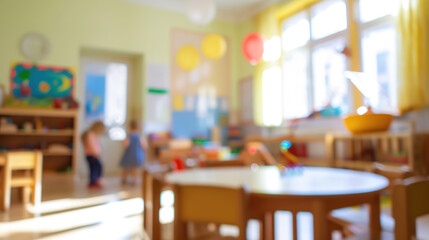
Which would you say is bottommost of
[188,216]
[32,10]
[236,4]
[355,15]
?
[188,216]

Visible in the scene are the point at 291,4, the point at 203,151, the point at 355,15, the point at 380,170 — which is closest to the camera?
the point at 380,170

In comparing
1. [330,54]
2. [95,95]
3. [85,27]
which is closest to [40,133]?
[95,95]

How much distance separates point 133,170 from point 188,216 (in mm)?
4246

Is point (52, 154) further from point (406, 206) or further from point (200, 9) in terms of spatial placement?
point (406, 206)

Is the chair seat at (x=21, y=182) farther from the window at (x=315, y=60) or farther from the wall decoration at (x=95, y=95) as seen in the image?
the window at (x=315, y=60)

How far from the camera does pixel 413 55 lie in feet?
11.8

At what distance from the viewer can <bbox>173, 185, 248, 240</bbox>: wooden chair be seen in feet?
3.36

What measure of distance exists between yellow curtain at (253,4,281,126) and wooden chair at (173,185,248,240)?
5.12 metres

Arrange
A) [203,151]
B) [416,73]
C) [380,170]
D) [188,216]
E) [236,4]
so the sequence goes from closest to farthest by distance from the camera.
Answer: [188,216], [380,170], [416,73], [203,151], [236,4]

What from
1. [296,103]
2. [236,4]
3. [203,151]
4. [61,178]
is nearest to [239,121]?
[296,103]

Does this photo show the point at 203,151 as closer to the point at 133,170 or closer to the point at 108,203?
the point at 133,170

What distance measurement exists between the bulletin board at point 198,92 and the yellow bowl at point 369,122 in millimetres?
5094

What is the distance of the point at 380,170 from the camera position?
170 cm

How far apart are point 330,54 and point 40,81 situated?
4977 mm
